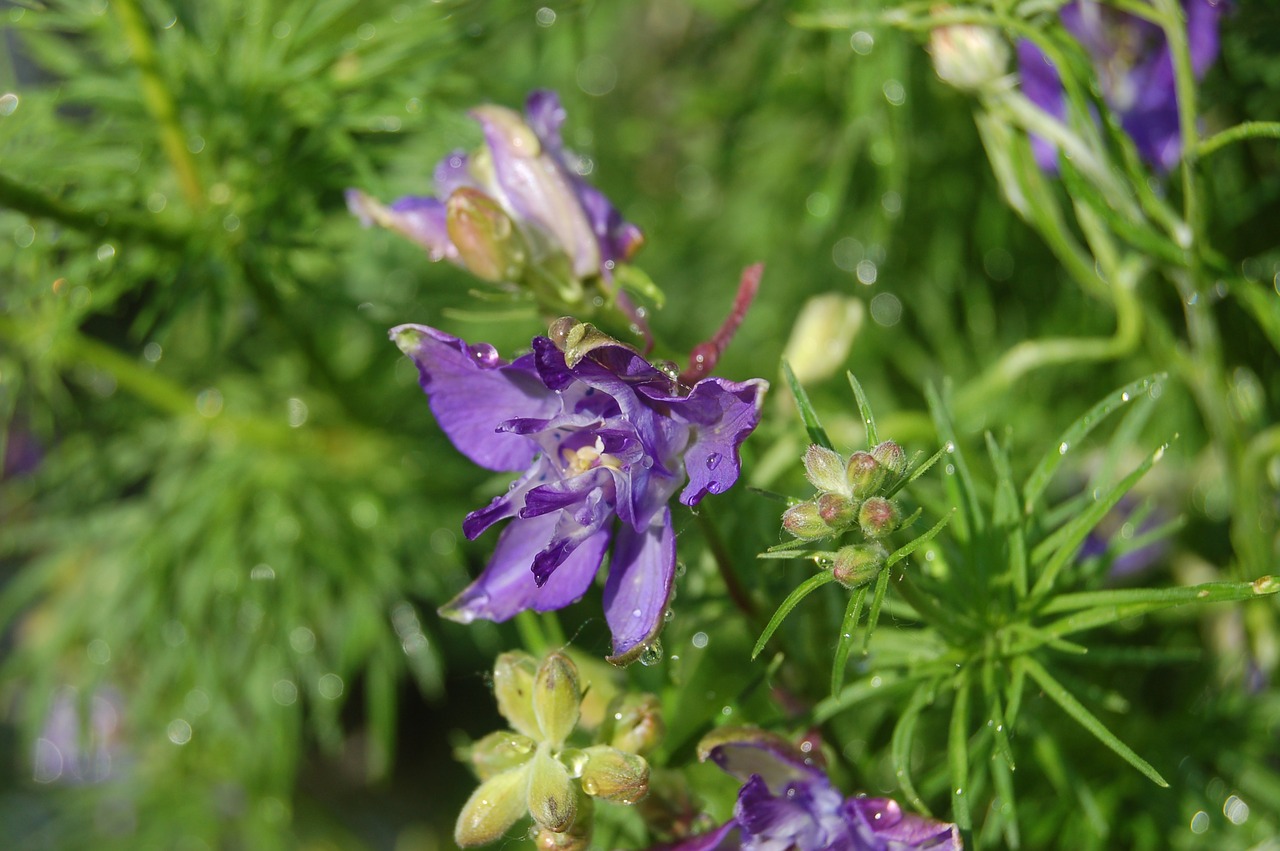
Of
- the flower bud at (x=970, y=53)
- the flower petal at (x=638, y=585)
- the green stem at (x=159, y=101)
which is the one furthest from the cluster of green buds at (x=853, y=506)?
the green stem at (x=159, y=101)

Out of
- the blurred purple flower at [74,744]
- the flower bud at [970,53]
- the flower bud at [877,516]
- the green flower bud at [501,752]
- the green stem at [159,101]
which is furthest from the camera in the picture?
the blurred purple flower at [74,744]

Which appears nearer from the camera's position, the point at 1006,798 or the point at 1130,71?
the point at 1006,798

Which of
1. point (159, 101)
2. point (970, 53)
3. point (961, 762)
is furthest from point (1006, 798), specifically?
point (159, 101)

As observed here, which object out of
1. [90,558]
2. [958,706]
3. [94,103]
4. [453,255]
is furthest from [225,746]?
[958,706]

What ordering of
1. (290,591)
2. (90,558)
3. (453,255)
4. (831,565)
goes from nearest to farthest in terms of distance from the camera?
1. (831,565)
2. (453,255)
3. (290,591)
4. (90,558)

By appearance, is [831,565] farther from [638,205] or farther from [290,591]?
[638,205]

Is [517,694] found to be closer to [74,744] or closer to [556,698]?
[556,698]

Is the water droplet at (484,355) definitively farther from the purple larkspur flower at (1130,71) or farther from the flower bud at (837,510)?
the purple larkspur flower at (1130,71)
